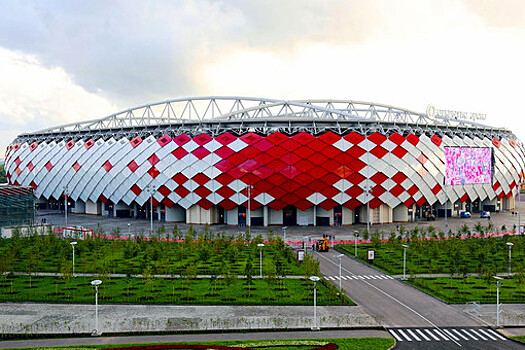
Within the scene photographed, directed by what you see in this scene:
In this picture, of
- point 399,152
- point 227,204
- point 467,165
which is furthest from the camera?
point 467,165

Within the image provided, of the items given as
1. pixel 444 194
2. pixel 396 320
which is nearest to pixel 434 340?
pixel 396 320

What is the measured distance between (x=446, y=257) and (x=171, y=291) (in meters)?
30.4

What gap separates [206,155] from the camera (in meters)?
76.1

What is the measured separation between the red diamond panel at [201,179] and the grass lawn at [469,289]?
44006mm

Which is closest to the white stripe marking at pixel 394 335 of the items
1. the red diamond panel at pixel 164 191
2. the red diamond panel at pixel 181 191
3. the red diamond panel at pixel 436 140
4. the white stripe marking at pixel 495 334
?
the white stripe marking at pixel 495 334

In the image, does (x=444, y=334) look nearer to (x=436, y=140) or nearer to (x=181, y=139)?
(x=181, y=139)

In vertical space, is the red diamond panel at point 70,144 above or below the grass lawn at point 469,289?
above

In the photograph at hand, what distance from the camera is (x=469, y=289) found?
118 feet

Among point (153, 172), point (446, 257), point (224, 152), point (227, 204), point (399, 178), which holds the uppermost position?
point (224, 152)

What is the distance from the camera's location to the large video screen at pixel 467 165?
77950mm

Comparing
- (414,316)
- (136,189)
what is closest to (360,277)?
(414,316)

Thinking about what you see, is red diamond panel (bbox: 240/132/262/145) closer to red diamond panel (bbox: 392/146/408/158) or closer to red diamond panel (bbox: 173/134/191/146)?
red diamond panel (bbox: 173/134/191/146)

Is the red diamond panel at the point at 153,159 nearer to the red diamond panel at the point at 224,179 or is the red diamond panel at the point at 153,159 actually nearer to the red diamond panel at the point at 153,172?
the red diamond panel at the point at 153,172

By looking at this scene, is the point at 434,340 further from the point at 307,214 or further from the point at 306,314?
the point at 307,214
